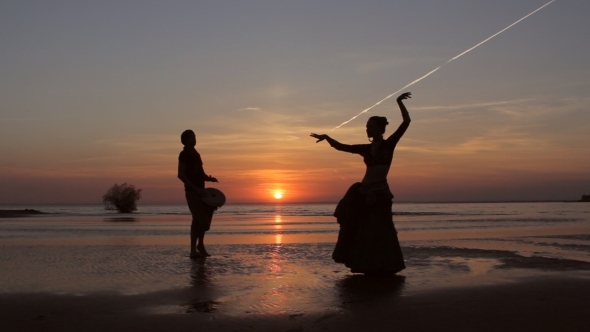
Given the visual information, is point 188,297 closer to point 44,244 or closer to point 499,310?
point 499,310

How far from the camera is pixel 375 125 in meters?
7.86

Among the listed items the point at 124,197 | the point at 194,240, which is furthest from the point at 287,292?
the point at 124,197

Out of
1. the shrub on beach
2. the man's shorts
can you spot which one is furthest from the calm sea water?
the shrub on beach

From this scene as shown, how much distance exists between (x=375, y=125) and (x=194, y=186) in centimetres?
373

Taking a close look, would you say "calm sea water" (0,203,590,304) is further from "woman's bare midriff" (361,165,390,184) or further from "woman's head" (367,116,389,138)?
"woman's head" (367,116,389,138)

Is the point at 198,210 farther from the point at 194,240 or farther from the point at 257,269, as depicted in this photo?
the point at 257,269

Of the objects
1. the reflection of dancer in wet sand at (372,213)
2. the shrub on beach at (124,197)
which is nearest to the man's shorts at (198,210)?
the reflection of dancer in wet sand at (372,213)

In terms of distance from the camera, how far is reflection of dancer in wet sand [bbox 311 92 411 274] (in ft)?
24.5

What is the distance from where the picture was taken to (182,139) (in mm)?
10195

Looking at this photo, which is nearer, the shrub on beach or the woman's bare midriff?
the woman's bare midriff

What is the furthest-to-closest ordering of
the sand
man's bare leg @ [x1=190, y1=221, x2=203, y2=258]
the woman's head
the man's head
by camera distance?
the man's head < man's bare leg @ [x1=190, y1=221, x2=203, y2=258] < the woman's head < the sand

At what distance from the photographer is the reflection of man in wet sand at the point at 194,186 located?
9914 millimetres

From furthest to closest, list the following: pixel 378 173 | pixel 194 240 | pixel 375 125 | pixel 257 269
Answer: pixel 194 240
pixel 257 269
pixel 375 125
pixel 378 173

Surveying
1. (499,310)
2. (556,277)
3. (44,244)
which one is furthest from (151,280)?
(44,244)
